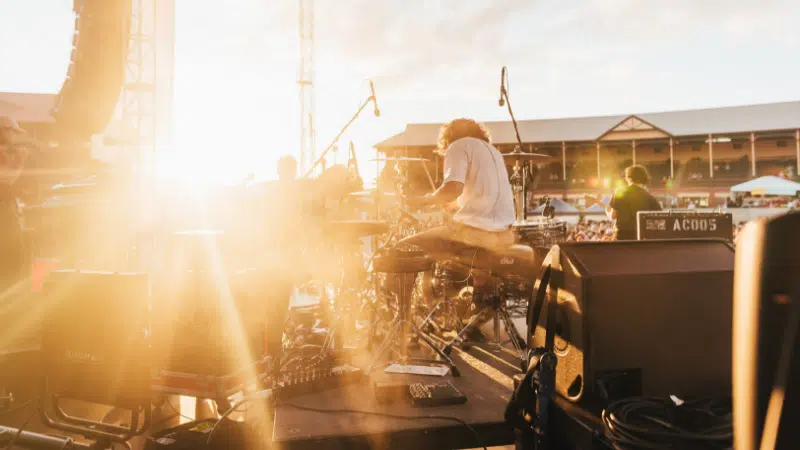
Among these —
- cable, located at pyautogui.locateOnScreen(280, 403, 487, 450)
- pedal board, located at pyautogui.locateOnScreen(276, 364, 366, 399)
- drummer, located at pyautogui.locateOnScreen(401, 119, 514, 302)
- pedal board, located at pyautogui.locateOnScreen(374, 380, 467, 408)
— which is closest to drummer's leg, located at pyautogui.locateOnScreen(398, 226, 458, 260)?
drummer, located at pyautogui.locateOnScreen(401, 119, 514, 302)

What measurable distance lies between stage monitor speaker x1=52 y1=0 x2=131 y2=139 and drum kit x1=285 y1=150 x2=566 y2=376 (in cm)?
217

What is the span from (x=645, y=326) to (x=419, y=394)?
4.49 ft

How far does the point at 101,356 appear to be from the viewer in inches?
112

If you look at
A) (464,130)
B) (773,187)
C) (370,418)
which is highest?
(773,187)

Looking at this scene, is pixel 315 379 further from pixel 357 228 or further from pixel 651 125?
pixel 651 125

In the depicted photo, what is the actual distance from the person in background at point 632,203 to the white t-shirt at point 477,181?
3494 millimetres

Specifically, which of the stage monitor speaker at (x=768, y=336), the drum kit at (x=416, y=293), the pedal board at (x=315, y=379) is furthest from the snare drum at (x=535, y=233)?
the stage monitor speaker at (x=768, y=336)

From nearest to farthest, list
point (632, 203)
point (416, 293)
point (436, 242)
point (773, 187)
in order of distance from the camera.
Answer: point (436, 242)
point (416, 293)
point (632, 203)
point (773, 187)

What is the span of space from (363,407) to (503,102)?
4485 mm

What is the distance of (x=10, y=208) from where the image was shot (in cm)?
384

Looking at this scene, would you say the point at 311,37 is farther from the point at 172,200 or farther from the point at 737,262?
the point at 737,262

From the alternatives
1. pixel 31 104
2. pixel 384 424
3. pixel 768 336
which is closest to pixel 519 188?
pixel 384 424

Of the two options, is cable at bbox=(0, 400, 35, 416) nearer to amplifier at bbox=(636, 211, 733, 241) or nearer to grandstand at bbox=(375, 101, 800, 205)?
amplifier at bbox=(636, 211, 733, 241)

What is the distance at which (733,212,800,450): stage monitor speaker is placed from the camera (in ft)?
2.45
